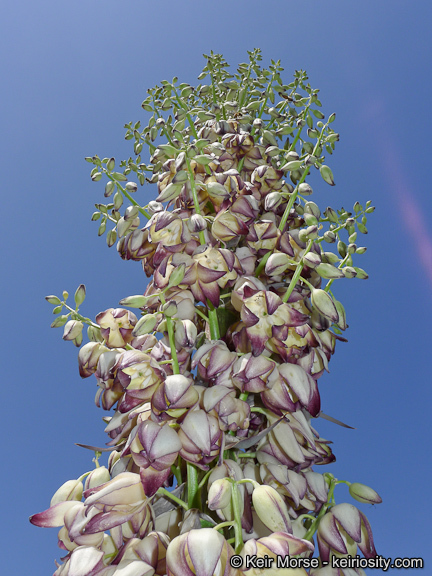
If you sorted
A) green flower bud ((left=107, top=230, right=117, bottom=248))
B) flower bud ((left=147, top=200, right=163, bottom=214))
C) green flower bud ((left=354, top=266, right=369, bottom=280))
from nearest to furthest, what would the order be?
green flower bud ((left=354, top=266, right=369, bottom=280)), flower bud ((left=147, top=200, right=163, bottom=214)), green flower bud ((left=107, top=230, right=117, bottom=248))

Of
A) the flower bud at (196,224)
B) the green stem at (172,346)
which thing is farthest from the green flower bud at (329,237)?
the green stem at (172,346)

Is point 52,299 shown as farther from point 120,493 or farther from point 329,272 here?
point 329,272

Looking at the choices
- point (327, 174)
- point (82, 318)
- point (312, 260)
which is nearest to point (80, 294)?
point (82, 318)

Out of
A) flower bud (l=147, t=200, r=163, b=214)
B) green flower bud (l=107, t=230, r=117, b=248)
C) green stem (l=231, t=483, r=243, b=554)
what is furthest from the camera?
green flower bud (l=107, t=230, r=117, b=248)

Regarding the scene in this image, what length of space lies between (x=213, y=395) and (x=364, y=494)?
0.30m

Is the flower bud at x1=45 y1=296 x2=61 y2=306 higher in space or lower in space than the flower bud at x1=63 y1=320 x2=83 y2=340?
higher

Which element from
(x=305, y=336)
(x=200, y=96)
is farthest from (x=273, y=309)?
(x=200, y=96)

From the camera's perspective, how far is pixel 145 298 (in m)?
0.69

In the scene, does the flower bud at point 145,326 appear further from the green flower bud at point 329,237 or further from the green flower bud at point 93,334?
the green flower bud at point 329,237

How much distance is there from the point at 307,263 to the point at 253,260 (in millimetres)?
154

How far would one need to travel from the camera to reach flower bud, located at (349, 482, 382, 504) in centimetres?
71

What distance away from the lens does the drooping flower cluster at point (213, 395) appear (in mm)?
596

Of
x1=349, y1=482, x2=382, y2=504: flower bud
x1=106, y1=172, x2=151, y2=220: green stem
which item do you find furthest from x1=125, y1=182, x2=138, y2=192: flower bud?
x1=349, y1=482, x2=382, y2=504: flower bud

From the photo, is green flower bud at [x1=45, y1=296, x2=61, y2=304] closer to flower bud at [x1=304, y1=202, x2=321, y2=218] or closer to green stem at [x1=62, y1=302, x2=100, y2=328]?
green stem at [x1=62, y1=302, x2=100, y2=328]
